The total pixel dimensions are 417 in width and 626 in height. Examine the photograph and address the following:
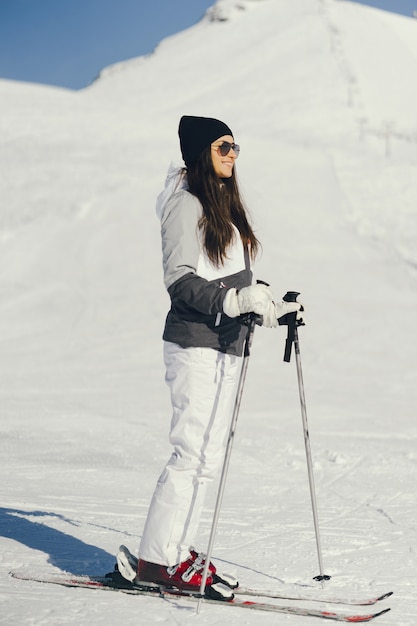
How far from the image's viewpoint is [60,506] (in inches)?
234

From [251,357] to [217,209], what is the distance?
11013 mm

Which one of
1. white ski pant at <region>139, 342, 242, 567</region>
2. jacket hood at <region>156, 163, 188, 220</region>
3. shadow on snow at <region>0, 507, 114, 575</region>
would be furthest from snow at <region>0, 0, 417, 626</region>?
jacket hood at <region>156, 163, 188, 220</region>

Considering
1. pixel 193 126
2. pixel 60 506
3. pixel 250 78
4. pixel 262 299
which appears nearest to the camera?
pixel 262 299

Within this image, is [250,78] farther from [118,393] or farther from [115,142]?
[118,393]

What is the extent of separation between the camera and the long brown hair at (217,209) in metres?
4.04

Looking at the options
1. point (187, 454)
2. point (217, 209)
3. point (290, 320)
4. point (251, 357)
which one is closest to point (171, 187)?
point (217, 209)

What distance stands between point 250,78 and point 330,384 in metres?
47.6

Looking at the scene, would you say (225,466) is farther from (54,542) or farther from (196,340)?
(54,542)

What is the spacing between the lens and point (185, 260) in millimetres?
3969

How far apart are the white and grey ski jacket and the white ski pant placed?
0.25 ft

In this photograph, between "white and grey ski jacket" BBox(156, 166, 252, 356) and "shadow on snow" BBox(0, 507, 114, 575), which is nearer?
"white and grey ski jacket" BBox(156, 166, 252, 356)

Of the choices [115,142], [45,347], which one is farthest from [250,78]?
[45,347]

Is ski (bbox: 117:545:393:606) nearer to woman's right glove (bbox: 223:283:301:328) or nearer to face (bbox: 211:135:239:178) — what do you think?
woman's right glove (bbox: 223:283:301:328)

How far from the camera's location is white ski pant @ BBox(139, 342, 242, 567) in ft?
13.0
